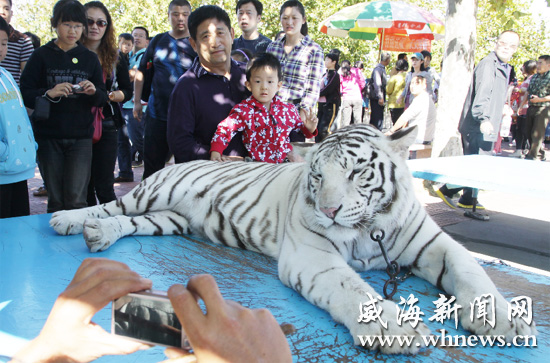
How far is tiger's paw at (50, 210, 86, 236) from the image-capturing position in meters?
2.51

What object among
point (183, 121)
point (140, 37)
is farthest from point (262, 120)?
point (140, 37)

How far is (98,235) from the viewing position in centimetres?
224

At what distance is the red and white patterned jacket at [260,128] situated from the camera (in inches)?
123

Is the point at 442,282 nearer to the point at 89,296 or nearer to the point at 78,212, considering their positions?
the point at 89,296

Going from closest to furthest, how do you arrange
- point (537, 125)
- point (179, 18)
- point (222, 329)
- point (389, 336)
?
point (222, 329) → point (389, 336) → point (179, 18) → point (537, 125)

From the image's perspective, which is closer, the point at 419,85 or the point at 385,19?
the point at 419,85

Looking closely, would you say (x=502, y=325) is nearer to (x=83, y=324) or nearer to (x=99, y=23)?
(x=83, y=324)

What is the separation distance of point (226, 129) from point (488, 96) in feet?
14.4

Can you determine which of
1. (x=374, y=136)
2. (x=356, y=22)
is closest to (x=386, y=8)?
(x=356, y=22)

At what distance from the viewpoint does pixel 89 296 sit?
2.68 ft

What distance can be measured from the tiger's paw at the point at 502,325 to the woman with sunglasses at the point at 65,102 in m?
3.12

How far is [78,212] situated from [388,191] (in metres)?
1.88

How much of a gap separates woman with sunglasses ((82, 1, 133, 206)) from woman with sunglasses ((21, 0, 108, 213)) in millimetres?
492

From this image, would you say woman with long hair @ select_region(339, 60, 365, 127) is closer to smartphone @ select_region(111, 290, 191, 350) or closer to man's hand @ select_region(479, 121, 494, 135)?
man's hand @ select_region(479, 121, 494, 135)
